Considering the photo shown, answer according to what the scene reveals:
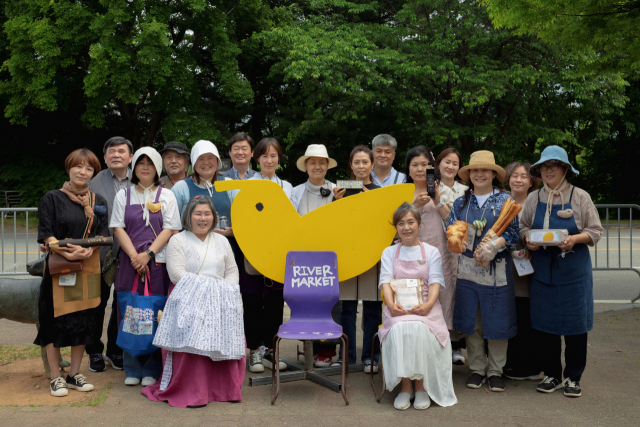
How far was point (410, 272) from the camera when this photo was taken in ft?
14.3

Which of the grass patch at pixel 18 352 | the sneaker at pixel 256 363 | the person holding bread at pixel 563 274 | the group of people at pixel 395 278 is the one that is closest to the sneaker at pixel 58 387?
the group of people at pixel 395 278

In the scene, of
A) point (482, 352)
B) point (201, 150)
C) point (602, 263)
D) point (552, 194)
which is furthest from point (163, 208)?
point (602, 263)

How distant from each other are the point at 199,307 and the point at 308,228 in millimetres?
1118

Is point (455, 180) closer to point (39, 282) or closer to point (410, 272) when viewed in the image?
point (410, 272)

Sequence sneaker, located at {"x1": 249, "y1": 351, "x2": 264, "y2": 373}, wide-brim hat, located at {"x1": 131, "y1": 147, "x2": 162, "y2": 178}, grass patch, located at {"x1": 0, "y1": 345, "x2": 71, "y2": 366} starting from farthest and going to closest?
grass patch, located at {"x1": 0, "y1": 345, "x2": 71, "y2": 366} → sneaker, located at {"x1": 249, "y1": 351, "x2": 264, "y2": 373} → wide-brim hat, located at {"x1": 131, "y1": 147, "x2": 162, "y2": 178}

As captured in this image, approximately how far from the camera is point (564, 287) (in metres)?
4.29

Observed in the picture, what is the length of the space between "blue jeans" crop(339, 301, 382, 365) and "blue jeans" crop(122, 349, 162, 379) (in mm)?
1572

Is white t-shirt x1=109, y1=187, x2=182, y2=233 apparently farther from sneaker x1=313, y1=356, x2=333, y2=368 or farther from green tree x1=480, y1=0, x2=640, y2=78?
green tree x1=480, y1=0, x2=640, y2=78

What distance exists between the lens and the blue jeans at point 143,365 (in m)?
4.49

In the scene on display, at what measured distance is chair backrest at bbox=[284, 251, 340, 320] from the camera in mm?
4473

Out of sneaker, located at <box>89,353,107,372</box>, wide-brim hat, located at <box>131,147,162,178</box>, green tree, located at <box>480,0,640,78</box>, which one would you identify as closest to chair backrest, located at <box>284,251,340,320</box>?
wide-brim hat, located at <box>131,147,162,178</box>

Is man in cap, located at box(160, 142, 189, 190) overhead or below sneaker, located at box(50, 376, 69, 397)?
overhead

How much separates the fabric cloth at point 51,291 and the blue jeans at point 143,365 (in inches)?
13.5

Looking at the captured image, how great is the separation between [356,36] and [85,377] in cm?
1311
